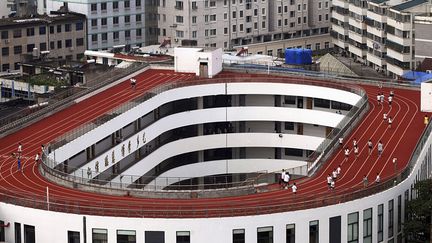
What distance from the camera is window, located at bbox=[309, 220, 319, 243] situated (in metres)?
80.8

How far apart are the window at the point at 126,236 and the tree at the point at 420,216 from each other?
1984 centimetres

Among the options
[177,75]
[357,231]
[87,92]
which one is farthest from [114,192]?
[177,75]

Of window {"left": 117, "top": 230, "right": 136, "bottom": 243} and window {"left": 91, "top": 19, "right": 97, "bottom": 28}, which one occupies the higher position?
window {"left": 91, "top": 19, "right": 97, "bottom": 28}

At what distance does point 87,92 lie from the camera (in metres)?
112

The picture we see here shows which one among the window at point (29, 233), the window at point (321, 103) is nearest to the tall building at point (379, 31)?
the window at point (321, 103)

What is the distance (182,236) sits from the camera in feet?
256

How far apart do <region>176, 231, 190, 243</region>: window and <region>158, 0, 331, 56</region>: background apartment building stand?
77.1 m

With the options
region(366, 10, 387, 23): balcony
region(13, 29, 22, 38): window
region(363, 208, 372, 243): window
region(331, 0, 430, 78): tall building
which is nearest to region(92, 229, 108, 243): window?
region(363, 208, 372, 243): window

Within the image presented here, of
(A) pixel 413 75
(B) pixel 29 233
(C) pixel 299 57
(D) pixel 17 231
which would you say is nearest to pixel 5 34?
(C) pixel 299 57

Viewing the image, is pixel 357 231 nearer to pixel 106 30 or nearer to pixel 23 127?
pixel 23 127

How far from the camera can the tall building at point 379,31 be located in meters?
146

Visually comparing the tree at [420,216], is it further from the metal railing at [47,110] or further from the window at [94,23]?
the window at [94,23]

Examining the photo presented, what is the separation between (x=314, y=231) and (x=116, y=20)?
83.2m

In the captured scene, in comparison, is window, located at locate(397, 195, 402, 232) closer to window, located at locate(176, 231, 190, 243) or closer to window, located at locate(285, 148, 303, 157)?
window, located at locate(176, 231, 190, 243)
